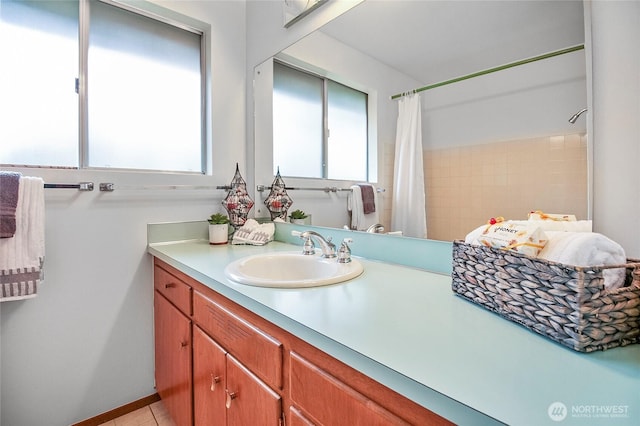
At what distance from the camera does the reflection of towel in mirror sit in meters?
1.26

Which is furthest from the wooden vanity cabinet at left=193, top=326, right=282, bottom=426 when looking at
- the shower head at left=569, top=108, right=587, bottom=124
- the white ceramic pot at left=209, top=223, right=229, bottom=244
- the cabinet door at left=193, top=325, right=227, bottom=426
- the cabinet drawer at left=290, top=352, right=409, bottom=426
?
the shower head at left=569, top=108, right=587, bottom=124

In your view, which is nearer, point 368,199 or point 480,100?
point 480,100

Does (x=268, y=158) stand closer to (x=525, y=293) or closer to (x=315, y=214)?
(x=315, y=214)

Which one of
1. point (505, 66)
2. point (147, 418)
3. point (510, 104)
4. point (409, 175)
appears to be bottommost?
point (147, 418)

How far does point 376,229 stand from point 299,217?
551mm

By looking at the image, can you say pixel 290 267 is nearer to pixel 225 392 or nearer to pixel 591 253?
pixel 225 392

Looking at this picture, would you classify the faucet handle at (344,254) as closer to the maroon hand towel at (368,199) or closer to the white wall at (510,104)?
the maroon hand towel at (368,199)

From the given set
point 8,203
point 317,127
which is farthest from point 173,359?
point 317,127

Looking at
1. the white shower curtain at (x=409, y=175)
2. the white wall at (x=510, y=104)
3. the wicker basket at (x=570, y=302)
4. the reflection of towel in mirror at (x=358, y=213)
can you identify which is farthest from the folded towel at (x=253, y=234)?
the wicker basket at (x=570, y=302)

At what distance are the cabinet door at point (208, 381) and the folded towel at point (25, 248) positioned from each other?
0.67 metres

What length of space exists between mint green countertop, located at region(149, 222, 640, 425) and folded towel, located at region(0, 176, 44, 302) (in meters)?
0.83

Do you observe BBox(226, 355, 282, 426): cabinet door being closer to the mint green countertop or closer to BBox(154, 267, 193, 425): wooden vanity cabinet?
the mint green countertop

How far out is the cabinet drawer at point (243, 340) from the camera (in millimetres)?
719

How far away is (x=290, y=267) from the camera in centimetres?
128
